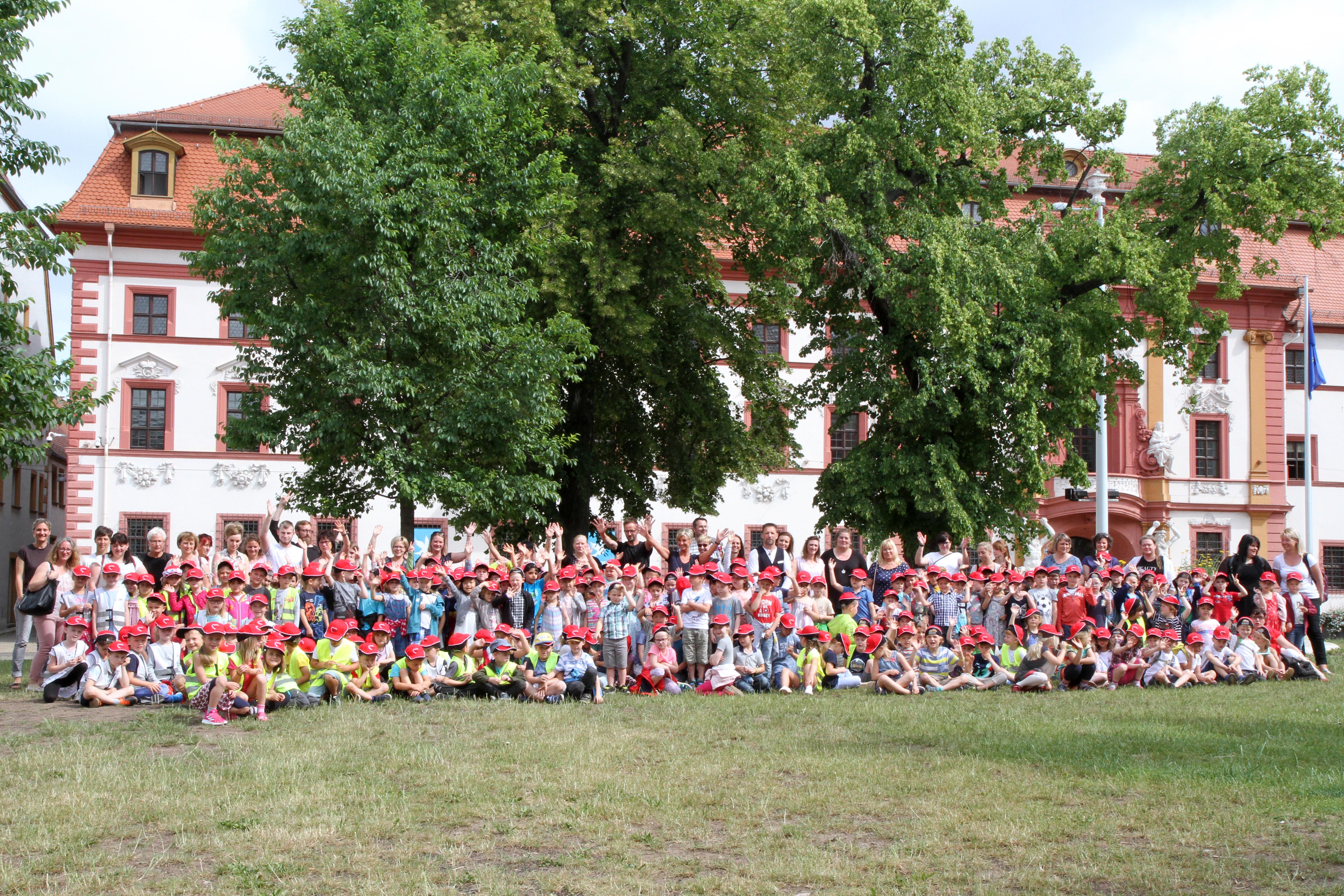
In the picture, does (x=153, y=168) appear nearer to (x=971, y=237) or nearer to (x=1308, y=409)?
(x=971, y=237)

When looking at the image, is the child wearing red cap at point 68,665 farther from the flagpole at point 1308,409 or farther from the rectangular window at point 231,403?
the flagpole at point 1308,409

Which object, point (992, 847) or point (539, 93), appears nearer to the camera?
point (992, 847)

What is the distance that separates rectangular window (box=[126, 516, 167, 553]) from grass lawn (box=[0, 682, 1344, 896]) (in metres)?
23.5

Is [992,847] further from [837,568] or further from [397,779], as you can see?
[837,568]

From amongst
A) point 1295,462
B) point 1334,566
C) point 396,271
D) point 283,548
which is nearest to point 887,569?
point 283,548

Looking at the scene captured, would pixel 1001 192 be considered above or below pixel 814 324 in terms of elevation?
above

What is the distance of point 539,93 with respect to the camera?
23156 mm

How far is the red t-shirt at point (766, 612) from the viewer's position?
14.8m

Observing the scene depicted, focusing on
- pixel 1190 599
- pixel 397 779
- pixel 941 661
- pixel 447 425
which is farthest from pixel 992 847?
pixel 447 425

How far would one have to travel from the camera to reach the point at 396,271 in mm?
19031

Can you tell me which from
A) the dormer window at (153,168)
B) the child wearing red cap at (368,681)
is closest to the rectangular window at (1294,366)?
the dormer window at (153,168)

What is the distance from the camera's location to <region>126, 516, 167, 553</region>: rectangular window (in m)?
34.2

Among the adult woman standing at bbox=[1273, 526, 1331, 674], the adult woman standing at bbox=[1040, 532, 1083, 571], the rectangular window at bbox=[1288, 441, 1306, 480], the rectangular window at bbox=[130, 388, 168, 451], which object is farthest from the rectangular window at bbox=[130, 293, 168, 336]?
the rectangular window at bbox=[1288, 441, 1306, 480]

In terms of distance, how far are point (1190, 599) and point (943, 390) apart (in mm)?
6417
